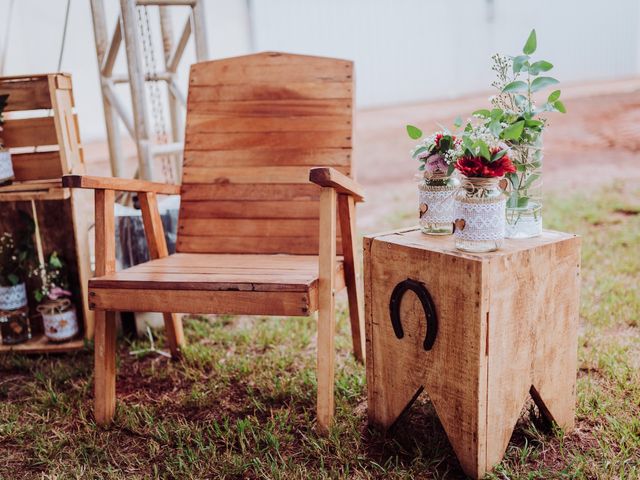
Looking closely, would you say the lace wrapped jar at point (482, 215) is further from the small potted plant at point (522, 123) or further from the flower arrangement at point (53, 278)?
the flower arrangement at point (53, 278)

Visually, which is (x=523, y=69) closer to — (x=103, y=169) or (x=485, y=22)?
(x=103, y=169)

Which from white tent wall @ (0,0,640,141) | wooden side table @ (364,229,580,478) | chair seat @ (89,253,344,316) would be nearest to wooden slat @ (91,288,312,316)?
chair seat @ (89,253,344,316)

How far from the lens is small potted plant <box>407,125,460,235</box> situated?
1593 millimetres

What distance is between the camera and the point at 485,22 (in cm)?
802

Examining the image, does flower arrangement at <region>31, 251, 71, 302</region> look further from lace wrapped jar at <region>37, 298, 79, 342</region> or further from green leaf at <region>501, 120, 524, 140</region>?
green leaf at <region>501, 120, 524, 140</region>

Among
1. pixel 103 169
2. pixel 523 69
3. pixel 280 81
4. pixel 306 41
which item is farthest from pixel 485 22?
pixel 523 69

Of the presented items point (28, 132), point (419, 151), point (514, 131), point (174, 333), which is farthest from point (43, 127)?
point (514, 131)

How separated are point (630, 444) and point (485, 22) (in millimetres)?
7365

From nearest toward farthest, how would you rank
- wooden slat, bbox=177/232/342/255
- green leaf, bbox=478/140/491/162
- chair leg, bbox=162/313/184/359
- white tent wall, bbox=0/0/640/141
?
green leaf, bbox=478/140/491/162
wooden slat, bbox=177/232/342/255
chair leg, bbox=162/313/184/359
white tent wall, bbox=0/0/640/141

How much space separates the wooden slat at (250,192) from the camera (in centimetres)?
216

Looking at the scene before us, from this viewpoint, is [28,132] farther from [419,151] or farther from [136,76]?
[419,151]

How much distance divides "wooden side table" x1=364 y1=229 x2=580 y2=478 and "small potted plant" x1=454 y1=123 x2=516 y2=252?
0.13 ft

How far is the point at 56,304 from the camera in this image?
240 centimetres

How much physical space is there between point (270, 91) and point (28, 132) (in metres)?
0.97
